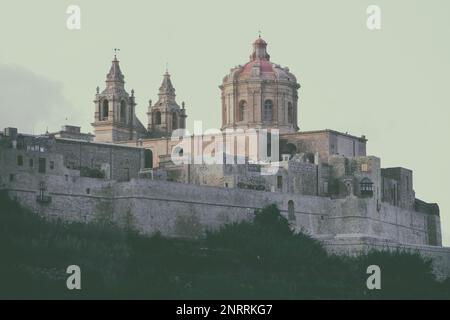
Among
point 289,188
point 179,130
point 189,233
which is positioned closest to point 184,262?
point 189,233

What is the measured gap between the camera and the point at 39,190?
318 ft

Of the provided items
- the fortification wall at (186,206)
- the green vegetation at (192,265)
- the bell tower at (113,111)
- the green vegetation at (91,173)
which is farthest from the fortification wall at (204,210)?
the bell tower at (113,111)

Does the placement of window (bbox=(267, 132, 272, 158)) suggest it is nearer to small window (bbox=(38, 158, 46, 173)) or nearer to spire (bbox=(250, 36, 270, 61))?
spire (bbox=(250, 36, 270, 61))

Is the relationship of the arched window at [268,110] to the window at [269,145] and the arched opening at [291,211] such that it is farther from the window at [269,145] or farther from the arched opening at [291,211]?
the arched opening at [291,211]

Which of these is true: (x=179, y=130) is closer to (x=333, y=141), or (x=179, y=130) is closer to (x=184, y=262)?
(x=333, y=141)

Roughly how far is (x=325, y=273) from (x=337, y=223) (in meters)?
5.64

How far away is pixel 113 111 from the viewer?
11806cm

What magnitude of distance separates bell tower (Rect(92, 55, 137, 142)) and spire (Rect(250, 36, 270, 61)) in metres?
6.82

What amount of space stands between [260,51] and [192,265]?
23.0 meters

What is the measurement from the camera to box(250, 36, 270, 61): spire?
119m

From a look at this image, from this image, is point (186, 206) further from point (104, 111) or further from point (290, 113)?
point (104, 111)

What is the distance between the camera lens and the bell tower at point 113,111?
117875 millimetres

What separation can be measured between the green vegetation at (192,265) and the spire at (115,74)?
16589 mm
